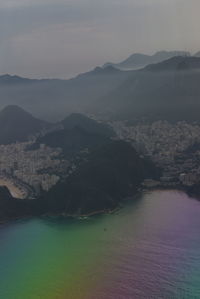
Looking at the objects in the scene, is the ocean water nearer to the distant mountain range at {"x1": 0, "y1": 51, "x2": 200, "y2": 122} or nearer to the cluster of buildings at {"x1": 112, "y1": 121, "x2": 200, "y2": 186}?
the cluster of buildings at {"x1": 112, "y1": 121, "x2": 200, "y2": 186}

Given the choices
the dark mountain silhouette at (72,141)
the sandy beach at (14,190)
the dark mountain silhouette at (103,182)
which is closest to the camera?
the dark mountain silhouette at (103,182)

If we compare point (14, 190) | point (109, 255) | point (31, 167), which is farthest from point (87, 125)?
Answer: point (109, 255)

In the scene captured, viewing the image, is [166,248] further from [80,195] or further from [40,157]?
[40,157]

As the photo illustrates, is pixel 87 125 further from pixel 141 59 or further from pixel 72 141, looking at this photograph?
pixel 141 59

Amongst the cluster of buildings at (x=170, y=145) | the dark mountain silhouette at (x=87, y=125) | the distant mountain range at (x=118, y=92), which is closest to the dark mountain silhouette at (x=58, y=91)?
the distant mountain range at (x=118, y=92)

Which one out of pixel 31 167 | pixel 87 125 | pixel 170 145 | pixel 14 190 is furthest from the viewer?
pixel 87 125

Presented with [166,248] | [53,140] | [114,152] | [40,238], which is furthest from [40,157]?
[166,248]

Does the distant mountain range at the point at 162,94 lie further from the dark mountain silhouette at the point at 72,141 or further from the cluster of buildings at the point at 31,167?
the cluster of buildings at the point at 31,167
